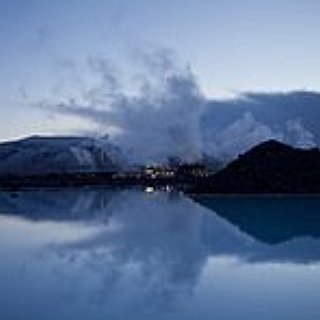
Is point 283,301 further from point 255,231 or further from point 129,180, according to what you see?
point 129,180

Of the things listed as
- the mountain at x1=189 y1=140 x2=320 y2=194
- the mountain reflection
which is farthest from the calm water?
the mountain at x1=189 y1=140 x2=320 y2=194

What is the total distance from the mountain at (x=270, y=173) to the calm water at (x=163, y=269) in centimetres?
1823

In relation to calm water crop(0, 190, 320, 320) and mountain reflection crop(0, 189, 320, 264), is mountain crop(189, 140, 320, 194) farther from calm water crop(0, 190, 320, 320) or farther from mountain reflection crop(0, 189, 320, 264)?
calm water crop(0, 190, 320, 320)

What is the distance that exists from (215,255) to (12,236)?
6715 mm

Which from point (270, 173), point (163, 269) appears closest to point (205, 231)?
point (163, 269)

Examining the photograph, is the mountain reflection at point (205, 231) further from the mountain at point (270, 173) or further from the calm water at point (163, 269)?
the mountain at point (270, 173)

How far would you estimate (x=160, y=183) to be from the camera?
7181 centimetres

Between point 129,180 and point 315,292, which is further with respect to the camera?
point 129,180

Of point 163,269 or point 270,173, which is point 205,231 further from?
point 270,173

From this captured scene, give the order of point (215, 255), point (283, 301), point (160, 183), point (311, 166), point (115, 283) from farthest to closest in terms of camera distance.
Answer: point (160, 183)
point (311, 166)
point (215, 255)
point (115, 283)
point (283, 301)

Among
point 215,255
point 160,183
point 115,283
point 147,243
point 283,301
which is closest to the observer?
point 283,301

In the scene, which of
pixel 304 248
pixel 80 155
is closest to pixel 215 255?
pixel 304 248

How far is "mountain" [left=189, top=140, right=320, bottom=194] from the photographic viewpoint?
4050 centimetres

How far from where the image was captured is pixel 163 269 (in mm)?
11969
